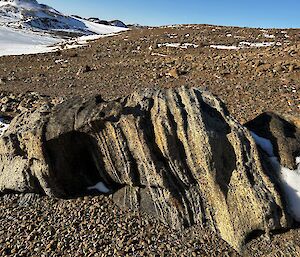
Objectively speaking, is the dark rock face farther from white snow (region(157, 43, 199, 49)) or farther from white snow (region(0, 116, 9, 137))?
white snow (region(157, 43, 199, 49))

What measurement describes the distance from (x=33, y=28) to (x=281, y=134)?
4282 inches

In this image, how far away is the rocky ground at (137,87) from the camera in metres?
13.1

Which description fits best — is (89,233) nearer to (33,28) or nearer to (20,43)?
(20,43)

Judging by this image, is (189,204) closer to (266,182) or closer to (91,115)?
(266,182)

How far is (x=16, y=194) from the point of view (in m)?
15.7

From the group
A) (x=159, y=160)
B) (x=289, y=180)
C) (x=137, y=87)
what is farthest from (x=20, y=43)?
(x=289, y=180)

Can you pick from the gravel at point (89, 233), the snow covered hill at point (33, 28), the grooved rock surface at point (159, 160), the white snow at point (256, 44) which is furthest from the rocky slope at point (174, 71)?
the snow covered hill at point (33, 28)

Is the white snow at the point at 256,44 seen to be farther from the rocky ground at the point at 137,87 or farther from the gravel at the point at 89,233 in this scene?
the gravel at the point at 89,233

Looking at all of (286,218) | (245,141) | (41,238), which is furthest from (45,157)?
(286,218)

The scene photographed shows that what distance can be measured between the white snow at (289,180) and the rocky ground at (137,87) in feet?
2.79

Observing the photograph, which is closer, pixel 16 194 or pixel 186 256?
pixel 186 256

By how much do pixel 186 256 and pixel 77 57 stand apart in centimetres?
3526

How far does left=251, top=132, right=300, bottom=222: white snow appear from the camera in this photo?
525 inches

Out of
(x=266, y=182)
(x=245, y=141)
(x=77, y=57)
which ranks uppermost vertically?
(x=245, y=141)
